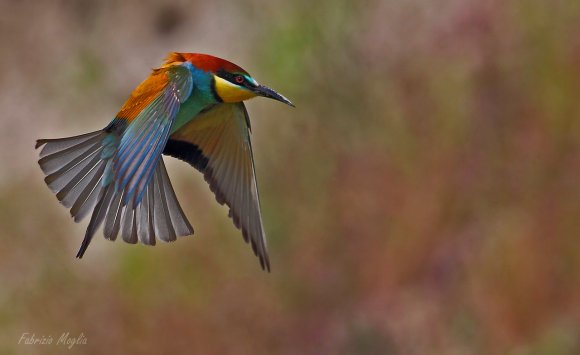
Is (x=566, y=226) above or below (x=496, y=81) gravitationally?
below

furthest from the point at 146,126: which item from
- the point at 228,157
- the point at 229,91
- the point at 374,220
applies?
the point at 374,220

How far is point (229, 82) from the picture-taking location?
3.27 meters

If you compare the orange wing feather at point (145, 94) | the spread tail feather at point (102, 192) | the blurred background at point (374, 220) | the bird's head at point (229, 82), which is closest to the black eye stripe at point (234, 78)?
the bird's head at point (229, 82)

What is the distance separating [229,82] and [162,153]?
0.23 metres

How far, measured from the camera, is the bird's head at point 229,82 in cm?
326

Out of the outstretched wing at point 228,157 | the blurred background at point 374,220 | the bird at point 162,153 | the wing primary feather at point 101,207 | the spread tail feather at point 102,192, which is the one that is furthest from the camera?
the blurred background at point 374,220

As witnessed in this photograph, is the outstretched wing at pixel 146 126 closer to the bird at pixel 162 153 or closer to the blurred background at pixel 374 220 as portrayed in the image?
the bird at pixel 162 153

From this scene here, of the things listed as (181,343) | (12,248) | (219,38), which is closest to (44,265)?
(12,248)

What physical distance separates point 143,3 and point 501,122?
1.70m

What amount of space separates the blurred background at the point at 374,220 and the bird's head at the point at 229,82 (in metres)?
1.85

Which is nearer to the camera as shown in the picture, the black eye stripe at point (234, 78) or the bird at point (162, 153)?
the bird at point (162, 153)

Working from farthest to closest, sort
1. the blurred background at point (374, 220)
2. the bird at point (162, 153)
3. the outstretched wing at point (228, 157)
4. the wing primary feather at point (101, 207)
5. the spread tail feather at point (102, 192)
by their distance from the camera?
1. the blurred background at point (374, 220)
2. the outstretched wing at point (228, 157)
3. the spread tail feather at point (102, 192)
4. the bird at point (162, 153)
5. the wing primary feather at point (101, 207)

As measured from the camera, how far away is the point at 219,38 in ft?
18.8

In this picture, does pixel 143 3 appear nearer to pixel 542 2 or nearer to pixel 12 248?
pixel 12 248
